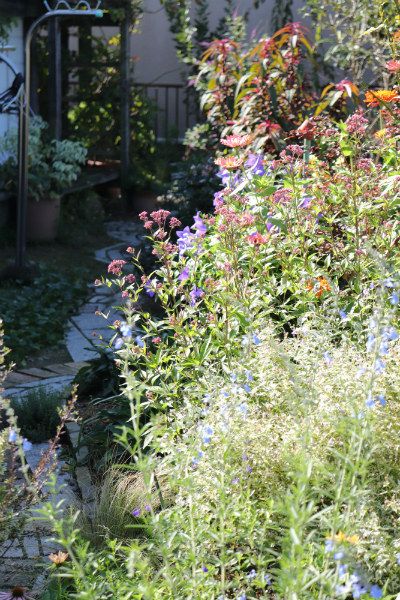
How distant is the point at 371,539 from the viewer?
8.29 ft

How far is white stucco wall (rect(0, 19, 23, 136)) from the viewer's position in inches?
386

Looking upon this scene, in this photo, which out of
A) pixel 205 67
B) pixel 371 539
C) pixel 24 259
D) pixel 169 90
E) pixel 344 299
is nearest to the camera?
pixel 371 539

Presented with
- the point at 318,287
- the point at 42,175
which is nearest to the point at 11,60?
the point at 42,175

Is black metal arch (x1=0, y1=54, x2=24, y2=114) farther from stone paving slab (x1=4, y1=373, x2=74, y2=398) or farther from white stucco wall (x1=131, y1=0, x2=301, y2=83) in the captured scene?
white stucco wall (x1=131, y1=0, x2=301, y2=83)

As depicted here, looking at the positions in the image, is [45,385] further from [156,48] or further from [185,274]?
[156,48]

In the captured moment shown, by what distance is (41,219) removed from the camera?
9.26m

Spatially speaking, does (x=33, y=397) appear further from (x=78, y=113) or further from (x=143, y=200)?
(x=78, y=113)

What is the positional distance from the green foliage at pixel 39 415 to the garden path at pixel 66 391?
76 millimetres

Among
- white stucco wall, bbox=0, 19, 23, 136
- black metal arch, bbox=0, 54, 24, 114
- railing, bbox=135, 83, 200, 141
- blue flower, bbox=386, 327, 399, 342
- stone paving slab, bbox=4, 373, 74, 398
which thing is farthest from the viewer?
railing, bbox=135, 83, 200, 141

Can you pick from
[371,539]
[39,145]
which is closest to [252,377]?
[371,539]

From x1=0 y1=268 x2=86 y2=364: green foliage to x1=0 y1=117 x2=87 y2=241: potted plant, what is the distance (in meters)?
1.33

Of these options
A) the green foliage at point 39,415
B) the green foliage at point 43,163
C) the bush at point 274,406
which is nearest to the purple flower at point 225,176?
the bush at point 274,406

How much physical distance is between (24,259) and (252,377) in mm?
4899

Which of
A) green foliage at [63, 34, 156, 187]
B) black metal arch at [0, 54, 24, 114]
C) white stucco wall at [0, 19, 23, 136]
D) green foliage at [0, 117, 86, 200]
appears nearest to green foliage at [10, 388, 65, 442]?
black metal arch at [0, 54, 24, 114]
